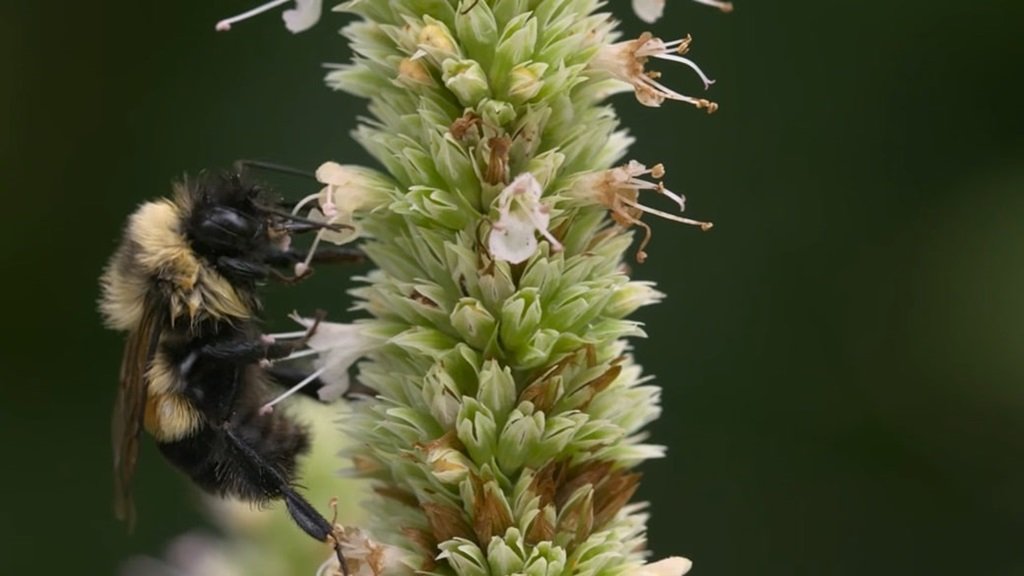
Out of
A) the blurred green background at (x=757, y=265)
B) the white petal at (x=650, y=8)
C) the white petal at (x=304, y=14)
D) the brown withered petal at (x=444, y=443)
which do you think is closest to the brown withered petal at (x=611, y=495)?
the brown withered petal at (x=444, y=443)

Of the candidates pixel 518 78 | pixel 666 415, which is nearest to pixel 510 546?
pixel 518 78

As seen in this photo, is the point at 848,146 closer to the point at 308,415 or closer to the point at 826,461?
the point at 826,461

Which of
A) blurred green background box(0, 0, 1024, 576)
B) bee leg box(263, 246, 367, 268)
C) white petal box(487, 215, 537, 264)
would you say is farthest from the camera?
blurred green background box(0, 0, 1024, 576)

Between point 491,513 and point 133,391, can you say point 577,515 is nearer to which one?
point 491,513

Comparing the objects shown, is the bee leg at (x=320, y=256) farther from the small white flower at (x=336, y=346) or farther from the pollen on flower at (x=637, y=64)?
the pollen on flower at (x=637, y=64)

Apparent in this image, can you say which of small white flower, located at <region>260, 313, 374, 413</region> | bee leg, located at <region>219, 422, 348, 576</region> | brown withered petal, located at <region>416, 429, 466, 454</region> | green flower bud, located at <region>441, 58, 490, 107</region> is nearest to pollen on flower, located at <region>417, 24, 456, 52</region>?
green flower bud, located at <region>441, 58, 490, 107</region>

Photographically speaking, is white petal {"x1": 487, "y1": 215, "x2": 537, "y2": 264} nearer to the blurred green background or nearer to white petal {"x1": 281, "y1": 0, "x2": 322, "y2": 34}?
white petal {"x1": 281, "y1": 0, "x2": 322, "y2": 34}
